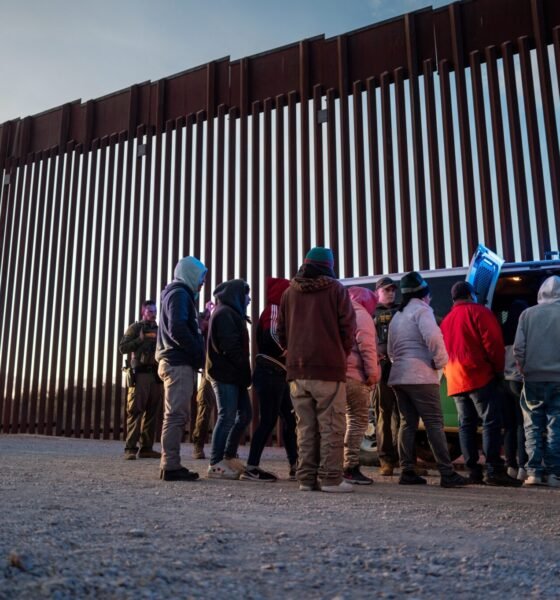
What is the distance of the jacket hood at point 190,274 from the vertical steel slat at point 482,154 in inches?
204

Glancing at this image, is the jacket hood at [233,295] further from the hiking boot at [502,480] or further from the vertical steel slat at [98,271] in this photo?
the vertical steel slat at [98,271]

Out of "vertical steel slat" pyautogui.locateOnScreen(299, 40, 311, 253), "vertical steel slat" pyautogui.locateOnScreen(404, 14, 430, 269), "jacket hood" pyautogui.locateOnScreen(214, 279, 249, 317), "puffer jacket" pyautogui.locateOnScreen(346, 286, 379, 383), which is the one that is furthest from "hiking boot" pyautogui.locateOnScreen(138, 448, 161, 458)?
"vertical steel slat" pyautogui.locateOnScreen(404, 14, 430, 269)

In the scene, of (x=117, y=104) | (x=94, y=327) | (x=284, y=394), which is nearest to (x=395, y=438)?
(x=284, y=394)

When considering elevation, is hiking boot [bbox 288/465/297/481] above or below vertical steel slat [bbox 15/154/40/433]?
below

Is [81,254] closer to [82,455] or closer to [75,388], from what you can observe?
[75,388]

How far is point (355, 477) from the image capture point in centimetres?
446

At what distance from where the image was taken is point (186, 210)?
11039 mm

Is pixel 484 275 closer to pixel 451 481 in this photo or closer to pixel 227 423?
pixel 451 481

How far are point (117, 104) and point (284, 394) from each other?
9381 mm

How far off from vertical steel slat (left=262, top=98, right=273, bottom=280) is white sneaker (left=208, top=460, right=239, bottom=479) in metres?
5.63

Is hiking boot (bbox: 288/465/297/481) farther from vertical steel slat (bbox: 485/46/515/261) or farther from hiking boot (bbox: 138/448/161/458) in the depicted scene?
vertical steel slat (bbox: 485/46/515/261)

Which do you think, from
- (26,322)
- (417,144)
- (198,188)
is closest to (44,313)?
(26,322)

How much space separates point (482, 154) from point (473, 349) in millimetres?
5030

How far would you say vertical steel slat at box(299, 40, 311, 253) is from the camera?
9.88m
